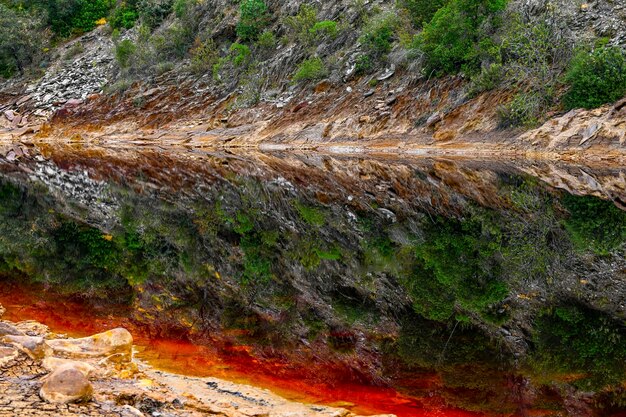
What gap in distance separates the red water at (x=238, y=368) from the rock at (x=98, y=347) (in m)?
0.44

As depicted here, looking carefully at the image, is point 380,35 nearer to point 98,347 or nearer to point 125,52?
point 125,52

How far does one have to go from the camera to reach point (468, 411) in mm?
7691

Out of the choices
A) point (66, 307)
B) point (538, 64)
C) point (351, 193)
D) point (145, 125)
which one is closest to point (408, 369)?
point (66, 307)

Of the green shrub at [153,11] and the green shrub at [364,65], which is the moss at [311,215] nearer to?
the green shrub at [364,65]

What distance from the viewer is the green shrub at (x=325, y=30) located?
47.6m

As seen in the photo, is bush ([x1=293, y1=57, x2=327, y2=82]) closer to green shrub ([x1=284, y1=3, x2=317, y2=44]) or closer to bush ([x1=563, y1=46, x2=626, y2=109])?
green shrub ([x1=284, y1=3, x2=317, y2=44])

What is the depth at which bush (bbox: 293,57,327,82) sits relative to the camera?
4533 cm

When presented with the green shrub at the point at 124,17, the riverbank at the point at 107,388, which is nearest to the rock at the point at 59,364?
the riverbank at the point at 107,388

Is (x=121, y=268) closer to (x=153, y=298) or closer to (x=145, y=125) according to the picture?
(x=153, y=298)

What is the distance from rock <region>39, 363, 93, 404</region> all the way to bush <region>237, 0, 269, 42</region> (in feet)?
165

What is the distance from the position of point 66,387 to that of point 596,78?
1170 inches

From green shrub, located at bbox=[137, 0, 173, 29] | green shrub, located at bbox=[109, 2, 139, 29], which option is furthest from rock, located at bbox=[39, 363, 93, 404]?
green shrub, located at bbox=[109, 2, 139, 29]

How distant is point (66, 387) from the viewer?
261 inches

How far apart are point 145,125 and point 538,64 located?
104 feet
